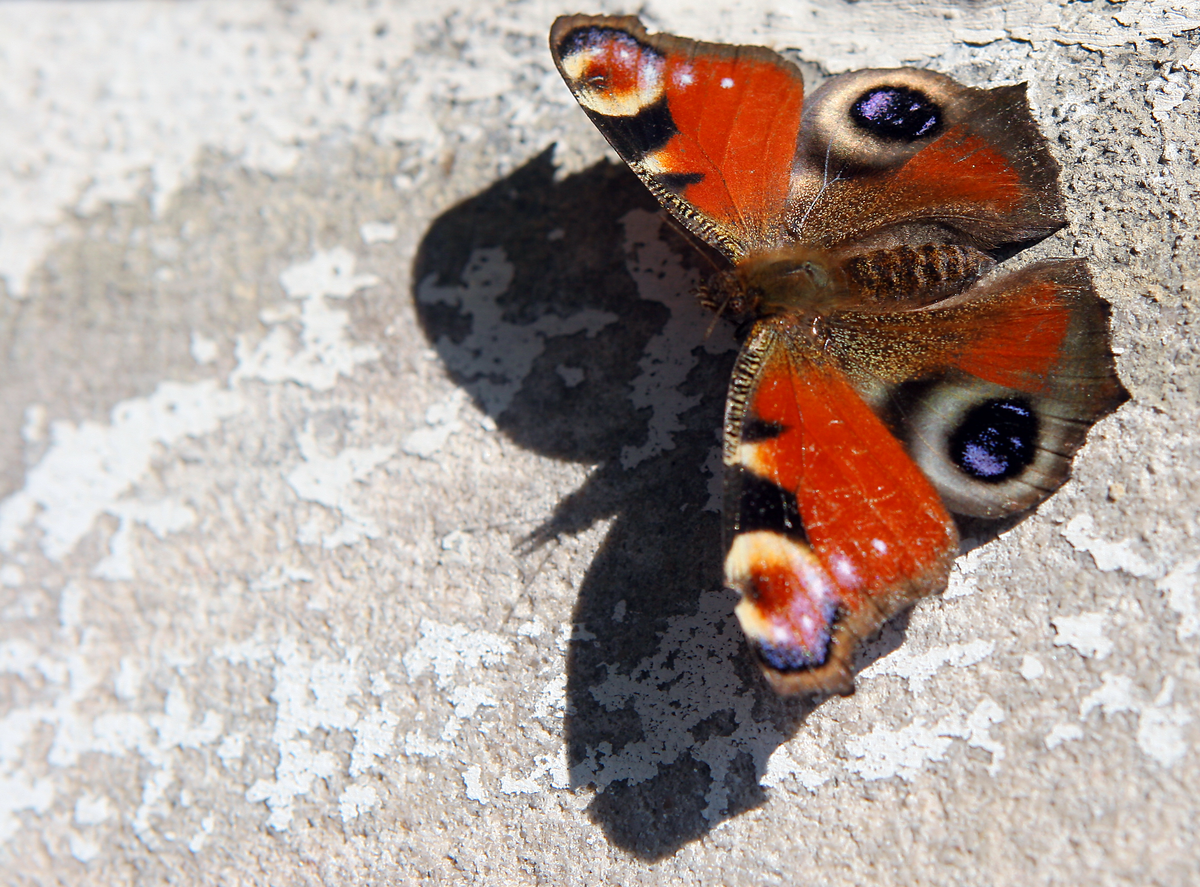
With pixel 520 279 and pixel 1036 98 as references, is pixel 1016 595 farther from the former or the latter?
pixel 520 279

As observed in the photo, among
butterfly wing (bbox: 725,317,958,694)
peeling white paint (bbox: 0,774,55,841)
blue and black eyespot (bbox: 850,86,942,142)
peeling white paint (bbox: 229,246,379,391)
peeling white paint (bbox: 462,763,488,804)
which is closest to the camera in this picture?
butterfly wing (bbox: 725,317,958,694)

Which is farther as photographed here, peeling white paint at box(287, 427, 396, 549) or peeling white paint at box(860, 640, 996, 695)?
peeling white paint at box(287, 427, 396, 549)

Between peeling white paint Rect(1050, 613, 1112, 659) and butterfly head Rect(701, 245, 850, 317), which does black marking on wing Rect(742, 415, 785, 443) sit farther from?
peeling white paint Rect(1050, 613, 1112, 659)

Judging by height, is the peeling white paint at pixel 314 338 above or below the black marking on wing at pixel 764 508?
below

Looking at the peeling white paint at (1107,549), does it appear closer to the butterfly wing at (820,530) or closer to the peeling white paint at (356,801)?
the butterfly wing at (820,530)

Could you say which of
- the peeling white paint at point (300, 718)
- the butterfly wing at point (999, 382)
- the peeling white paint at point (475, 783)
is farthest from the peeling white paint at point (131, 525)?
the butterfly wing at point (999, 382)

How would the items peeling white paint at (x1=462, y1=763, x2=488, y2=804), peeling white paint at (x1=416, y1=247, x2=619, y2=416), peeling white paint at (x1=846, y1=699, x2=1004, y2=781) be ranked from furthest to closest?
peeling white paint at (x1=416, y1=247, x2=619, y2=416) < peeling white paint at (x1=462, y1=763, x2=488, y2=804) < peeling white paint at (x1=846, y1=699, x2=1004, y2=781)

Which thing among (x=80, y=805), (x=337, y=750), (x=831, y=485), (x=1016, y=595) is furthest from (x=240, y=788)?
(x=1016, y=595)

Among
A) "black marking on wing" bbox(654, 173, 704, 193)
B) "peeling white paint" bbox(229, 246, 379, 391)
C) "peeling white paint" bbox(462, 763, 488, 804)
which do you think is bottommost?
"peeling white paint" bbox(462, 763, 488, 804)

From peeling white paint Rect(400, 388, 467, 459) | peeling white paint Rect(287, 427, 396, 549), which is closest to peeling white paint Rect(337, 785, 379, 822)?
peeling white paint Rect(287, 427, 396, 549)
